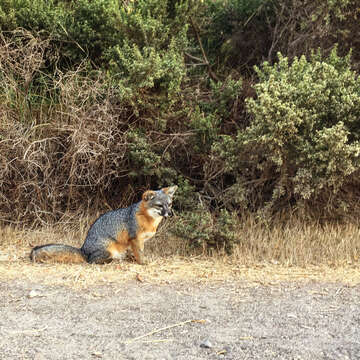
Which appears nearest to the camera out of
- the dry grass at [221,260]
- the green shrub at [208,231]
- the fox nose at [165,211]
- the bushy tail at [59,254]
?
the dry grass at [221,260]

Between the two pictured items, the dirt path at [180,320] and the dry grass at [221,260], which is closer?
the dirt path at [180,320]

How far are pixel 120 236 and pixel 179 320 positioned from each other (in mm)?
1627

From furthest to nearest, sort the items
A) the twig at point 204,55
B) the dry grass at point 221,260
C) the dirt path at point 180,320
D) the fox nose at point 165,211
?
the twig at point 204,55, the fox nose at point 165,211, the dry grass at point 221,260, the dirt path at point 180,320

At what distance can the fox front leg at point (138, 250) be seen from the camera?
6.12m

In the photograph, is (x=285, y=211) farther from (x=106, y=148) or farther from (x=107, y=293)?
(x=107, y=293)

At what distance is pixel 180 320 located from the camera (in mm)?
4750

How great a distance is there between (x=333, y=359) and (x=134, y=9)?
19.3 feet

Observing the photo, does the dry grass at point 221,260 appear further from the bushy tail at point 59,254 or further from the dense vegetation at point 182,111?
the dense vegetation at point 182,111

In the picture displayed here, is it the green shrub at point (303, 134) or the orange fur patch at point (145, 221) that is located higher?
the green shrub at point (303, 134)

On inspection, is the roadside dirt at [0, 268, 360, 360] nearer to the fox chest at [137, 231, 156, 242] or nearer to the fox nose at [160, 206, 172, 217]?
the fox chest at [137, 231, 156, 242]

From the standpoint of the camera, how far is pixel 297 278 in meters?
5.86

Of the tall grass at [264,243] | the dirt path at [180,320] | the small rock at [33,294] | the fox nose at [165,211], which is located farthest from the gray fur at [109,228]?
the small rock at [33,294]

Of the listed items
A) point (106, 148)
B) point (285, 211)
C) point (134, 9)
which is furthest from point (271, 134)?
point (134, 9)

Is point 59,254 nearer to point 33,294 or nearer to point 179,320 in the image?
point 33,294
